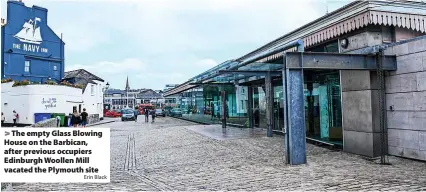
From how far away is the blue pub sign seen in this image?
1273 inches

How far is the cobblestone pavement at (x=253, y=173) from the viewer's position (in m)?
6.57

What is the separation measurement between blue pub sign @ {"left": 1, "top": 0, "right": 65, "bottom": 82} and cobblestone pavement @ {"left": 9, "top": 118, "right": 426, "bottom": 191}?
89.7ft

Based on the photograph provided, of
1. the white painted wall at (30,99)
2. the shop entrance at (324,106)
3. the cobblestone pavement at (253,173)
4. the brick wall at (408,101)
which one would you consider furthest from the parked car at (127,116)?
the brick wall at (408,101)

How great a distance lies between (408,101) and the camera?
29.6 feet

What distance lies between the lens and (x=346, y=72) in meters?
10.7

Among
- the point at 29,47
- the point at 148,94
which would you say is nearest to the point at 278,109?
the point at 29,47

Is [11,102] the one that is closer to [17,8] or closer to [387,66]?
[17,8]

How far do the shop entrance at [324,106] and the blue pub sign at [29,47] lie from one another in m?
29.6

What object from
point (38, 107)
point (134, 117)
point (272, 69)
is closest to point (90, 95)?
point (134, 117)

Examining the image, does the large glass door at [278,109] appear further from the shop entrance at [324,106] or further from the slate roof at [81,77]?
the slate roof at [81,77]

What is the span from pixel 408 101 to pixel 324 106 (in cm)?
373

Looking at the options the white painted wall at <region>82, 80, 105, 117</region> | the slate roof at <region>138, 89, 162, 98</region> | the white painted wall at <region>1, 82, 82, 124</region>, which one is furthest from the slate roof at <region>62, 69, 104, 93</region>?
the slate roof at <region>138, 89, 162, 98</region>

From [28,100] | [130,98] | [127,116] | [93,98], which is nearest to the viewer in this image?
[28,100]

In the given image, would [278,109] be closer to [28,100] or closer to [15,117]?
[28,100]
